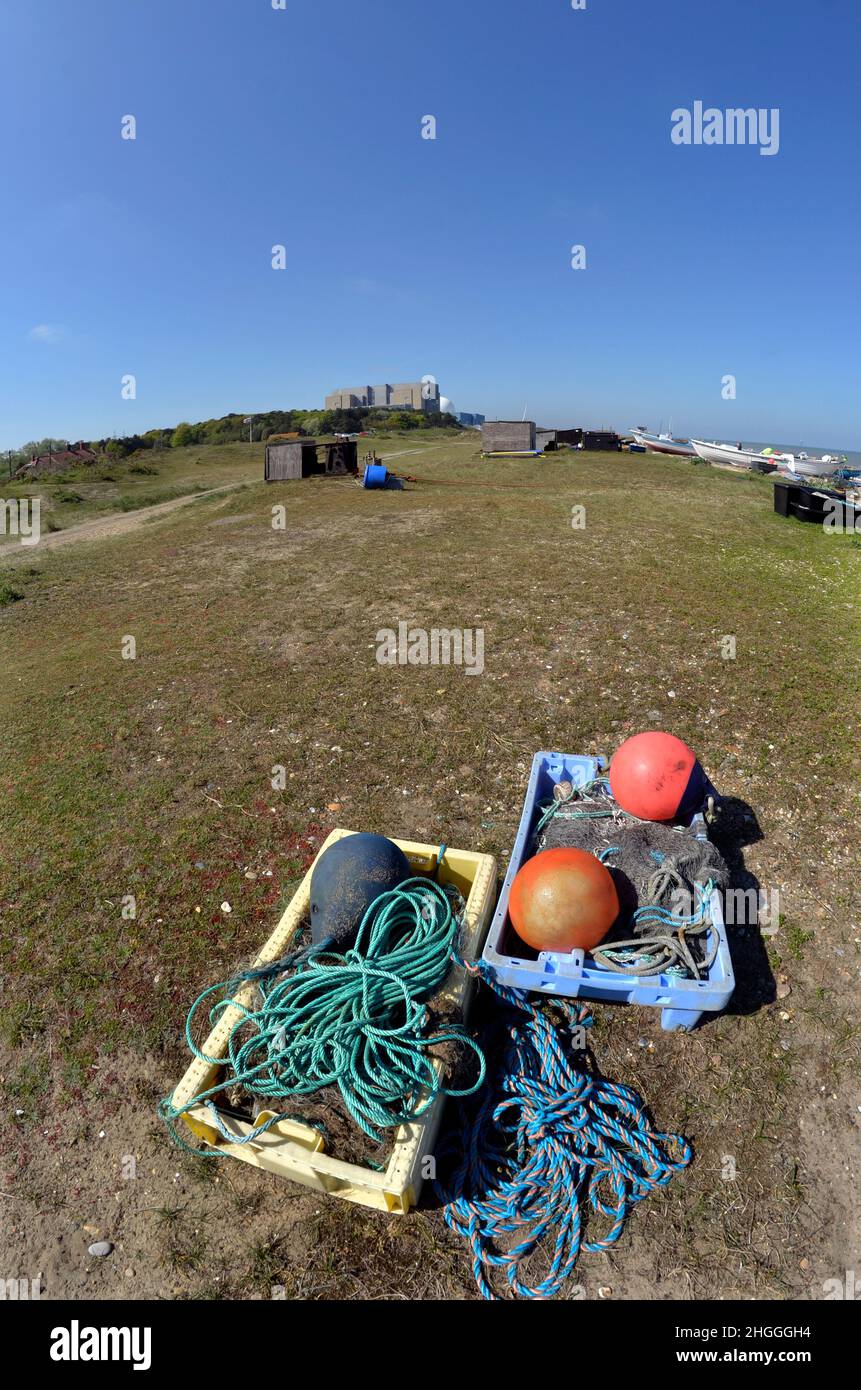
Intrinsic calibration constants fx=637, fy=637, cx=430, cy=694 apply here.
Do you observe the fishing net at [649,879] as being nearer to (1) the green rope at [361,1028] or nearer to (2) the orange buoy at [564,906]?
(2) the orange buoy at [564,906]

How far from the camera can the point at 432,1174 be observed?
290 cm

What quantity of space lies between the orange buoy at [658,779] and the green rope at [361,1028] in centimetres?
156

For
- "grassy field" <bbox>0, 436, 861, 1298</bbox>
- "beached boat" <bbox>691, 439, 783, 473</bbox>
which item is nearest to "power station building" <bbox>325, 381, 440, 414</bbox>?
"beached boat" <bbox>691, 439, 783, 473</bbox>

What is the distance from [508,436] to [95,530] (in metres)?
19.9

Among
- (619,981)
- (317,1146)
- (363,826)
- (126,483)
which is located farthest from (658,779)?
(126,483)

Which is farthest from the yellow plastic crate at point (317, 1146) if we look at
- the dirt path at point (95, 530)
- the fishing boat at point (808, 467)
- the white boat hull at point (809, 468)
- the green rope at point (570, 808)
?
the fishing boat at point (808, 467)

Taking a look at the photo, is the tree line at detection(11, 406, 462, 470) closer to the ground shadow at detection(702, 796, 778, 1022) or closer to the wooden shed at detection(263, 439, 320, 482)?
the wooden shed at detection(263, 439, 320, 482)

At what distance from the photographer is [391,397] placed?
77688mm

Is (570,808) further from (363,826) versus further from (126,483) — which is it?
(126,483)

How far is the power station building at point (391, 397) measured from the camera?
7394 centimetres

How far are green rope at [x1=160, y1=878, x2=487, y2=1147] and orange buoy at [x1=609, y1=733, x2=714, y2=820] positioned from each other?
1556mm

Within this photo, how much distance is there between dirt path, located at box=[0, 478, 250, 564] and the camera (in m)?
16.4
